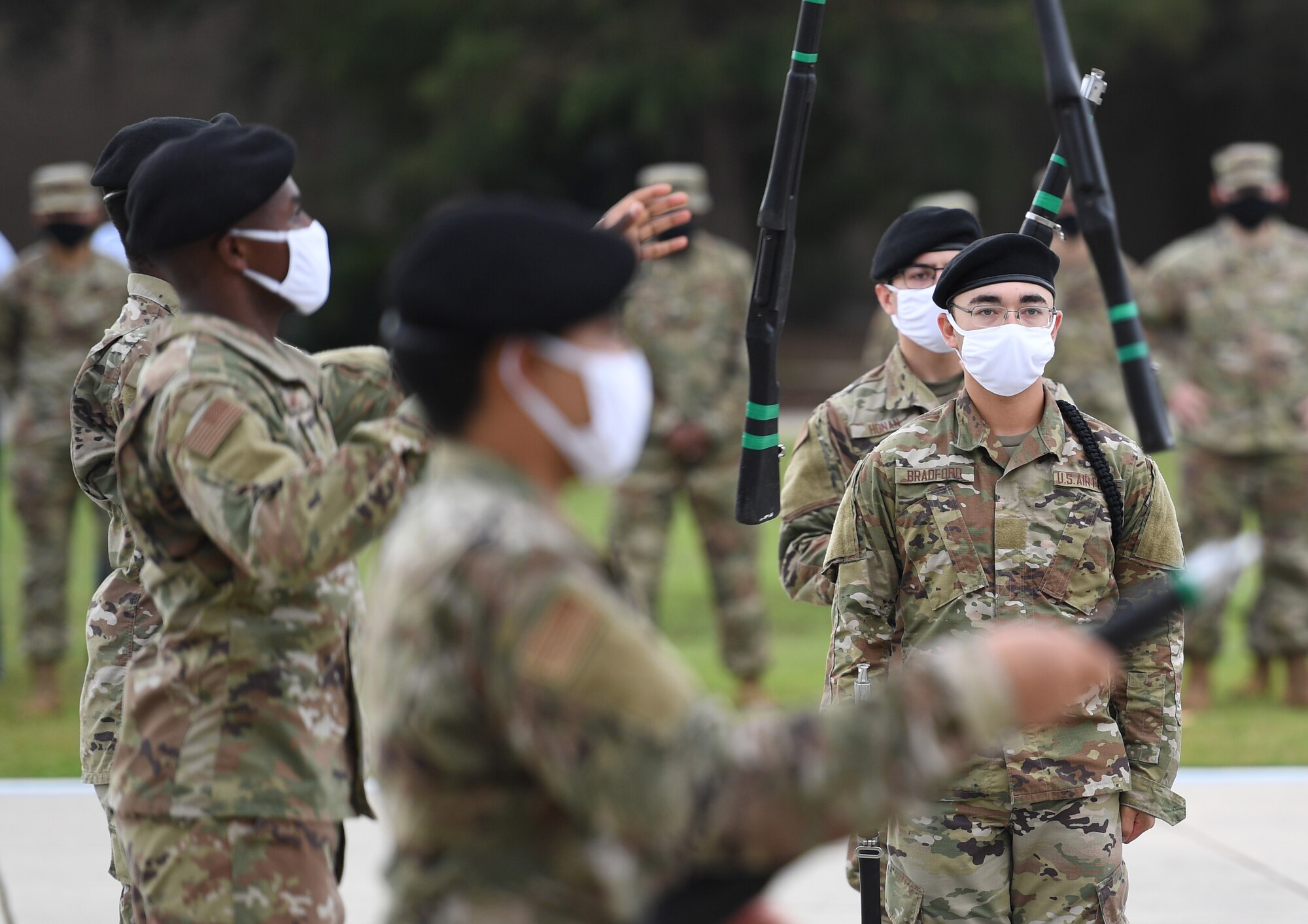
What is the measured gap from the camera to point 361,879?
20.4 ft

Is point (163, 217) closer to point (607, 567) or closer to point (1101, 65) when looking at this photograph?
point (607, 567)

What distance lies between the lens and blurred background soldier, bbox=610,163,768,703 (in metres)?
8.70

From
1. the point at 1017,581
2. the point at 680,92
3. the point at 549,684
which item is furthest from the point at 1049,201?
the point at 680,92

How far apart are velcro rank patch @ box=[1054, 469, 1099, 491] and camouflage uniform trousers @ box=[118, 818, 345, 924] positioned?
1.79 meters

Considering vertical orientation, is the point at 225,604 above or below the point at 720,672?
above

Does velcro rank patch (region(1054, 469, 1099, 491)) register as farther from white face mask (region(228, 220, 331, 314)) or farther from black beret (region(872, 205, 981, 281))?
white face mask (region(228, 220, 331, 314))

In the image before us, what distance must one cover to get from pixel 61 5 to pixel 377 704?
78.5ft

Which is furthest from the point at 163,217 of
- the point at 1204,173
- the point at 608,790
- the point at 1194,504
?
the point at 1204,173

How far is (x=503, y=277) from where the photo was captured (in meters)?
2.07

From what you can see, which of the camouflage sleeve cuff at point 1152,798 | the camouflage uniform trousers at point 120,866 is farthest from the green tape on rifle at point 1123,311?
the camouflage uniform trousers at point 120,866

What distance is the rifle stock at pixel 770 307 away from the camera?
4.33 m

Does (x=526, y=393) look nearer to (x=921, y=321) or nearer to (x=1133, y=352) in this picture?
(x=1133, y=352)

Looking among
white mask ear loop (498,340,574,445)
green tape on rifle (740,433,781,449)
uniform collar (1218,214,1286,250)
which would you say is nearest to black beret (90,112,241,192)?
green tape on rifle (740,433,781,449)

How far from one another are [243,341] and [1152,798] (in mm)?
2167
